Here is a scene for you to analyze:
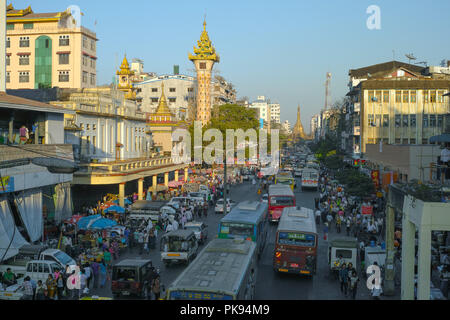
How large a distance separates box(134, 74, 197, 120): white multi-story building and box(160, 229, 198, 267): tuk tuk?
3319 inches

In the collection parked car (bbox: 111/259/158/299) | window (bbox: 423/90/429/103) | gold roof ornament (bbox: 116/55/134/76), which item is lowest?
parked car (bbox: 111/259/158/299)

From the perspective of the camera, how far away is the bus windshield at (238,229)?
21938 millimetres

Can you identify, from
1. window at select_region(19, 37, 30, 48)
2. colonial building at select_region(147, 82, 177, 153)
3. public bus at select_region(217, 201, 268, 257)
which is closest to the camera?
public bus at select_region(217, 201, 268, 257)

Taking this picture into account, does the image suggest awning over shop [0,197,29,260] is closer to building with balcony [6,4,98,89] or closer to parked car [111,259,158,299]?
parked car [111,259,158,299]

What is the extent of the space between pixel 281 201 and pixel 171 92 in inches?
3023

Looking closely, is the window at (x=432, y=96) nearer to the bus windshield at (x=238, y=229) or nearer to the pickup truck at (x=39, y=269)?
the bus windshield at (x=238, y=229)

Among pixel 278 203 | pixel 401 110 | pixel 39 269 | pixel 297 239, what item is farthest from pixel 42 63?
pixel 297 239

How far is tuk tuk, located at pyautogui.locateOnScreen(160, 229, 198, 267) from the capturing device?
70.4 ft

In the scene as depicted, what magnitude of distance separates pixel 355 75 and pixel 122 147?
52.3 m

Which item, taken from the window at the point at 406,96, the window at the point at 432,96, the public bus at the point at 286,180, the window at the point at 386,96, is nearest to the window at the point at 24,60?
the public bus at the point at 286,180

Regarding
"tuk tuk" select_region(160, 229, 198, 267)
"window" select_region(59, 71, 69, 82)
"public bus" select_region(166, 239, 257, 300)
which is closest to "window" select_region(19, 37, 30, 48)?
"window" select_region(59, 71, 69, 82)

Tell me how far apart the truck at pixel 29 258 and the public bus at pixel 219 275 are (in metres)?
6.56

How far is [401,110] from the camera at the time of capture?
2440 inches
